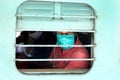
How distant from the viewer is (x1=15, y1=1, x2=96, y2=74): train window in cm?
157

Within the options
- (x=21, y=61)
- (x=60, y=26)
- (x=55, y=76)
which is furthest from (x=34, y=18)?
(x=55, y=76)

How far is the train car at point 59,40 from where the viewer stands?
155 cm

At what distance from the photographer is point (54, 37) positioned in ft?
5.31

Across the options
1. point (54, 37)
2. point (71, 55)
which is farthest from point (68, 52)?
Answer: point (54, 37)

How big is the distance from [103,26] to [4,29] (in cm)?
68

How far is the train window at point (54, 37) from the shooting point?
157 centimetres

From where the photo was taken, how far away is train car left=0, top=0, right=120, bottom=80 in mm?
1547

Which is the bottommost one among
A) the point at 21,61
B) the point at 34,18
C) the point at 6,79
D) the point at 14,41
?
the point at 6,79

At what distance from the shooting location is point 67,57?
1632 millimetres

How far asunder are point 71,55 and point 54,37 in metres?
0.17

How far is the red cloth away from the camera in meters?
1.63

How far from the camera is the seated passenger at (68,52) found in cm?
162

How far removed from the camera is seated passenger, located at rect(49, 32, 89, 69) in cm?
162

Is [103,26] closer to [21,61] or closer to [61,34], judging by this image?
[61,34]
